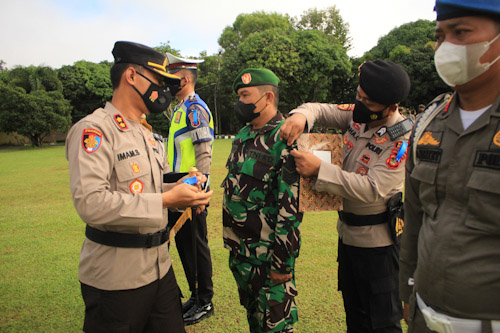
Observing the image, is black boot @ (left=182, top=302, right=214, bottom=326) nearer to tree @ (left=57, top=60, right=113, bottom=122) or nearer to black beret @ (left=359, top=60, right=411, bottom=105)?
black beret @ (left=359, top=60, right=411, bottom=105)

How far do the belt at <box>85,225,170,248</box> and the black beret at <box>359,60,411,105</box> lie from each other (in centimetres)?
178

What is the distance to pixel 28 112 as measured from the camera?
30375mm

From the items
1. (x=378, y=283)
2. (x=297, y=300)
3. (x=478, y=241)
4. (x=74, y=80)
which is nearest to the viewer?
(x=478, y=241)

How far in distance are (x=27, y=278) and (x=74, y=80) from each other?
41.2 meters

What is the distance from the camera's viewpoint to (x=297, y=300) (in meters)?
3.62

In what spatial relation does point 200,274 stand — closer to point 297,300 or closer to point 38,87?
point 297,300

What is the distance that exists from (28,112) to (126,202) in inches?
1385

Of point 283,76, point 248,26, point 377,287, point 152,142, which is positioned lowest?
point 377,287

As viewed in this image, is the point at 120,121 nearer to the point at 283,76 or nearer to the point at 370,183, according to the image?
the point at 370,183

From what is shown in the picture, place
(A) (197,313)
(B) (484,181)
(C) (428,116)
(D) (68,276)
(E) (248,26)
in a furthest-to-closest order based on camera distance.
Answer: (E) (248,26) → (D) (68,276) → (A) (197,313) → (C) (428,116) → (B) (484,181)

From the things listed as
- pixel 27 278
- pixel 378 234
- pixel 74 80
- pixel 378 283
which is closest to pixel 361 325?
pixel 378 283

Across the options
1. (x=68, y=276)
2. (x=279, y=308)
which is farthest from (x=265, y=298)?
(x=68, y=276)

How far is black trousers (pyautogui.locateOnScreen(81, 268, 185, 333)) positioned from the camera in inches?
77.5

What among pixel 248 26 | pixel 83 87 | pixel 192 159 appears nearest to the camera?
pixel 192 159
